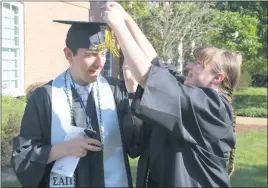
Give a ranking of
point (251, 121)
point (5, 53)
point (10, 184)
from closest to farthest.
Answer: point (10, 184) < point (5, 53) < point (251, 121)

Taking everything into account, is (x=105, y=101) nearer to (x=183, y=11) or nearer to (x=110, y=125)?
(x=110, y=125)

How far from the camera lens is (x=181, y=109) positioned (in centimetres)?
200

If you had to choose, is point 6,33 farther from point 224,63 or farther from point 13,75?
point 224,63

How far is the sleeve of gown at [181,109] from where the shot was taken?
1.97 meters

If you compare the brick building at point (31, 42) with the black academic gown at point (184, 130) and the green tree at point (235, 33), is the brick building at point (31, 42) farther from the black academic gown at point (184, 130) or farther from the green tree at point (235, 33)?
the black academic gown at point (184, 130)

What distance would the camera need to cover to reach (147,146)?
91.8 inches

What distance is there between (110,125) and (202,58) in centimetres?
65

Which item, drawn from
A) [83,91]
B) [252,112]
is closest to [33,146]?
[83,91]

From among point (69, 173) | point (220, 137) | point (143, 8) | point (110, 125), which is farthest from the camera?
point (143, 8)

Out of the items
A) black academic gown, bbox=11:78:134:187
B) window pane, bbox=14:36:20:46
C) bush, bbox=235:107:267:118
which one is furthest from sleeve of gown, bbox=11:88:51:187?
bush, bbox=235:107:267:118

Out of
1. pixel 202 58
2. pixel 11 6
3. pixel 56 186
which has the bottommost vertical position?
pixel 56 186

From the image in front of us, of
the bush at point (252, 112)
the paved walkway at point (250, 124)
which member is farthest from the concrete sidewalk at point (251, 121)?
the bush at point (252, 112)

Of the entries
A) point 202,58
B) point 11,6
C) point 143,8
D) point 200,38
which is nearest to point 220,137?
Result: point 202,58

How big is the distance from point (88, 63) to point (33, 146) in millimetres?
543
